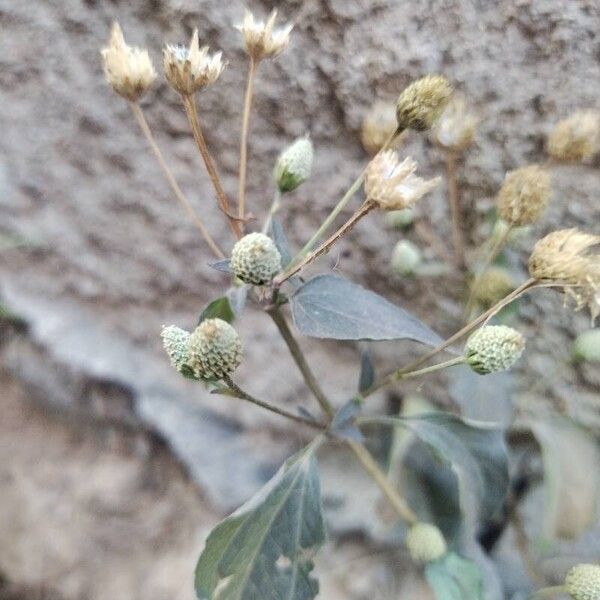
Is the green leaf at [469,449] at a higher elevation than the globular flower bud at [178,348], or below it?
below

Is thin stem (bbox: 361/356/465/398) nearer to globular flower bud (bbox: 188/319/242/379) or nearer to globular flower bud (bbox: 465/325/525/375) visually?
globular flower bud (bbox: 465/325/525/375)

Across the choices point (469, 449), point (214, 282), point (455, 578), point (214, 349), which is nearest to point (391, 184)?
point (214, 349)

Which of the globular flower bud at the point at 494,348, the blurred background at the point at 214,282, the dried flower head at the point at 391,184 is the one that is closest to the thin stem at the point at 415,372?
the globular flower bud at the point at 494,348

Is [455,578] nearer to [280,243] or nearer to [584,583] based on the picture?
[584,583]

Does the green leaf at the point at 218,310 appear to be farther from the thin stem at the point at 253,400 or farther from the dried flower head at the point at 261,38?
the dried flower head at the point at 261,38

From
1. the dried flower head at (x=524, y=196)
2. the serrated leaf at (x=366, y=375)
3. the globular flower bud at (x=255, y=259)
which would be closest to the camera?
the globular flower bud at (x=255, y=259)

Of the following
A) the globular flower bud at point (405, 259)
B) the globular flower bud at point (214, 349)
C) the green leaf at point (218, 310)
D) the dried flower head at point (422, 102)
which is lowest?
the globular flower bud at point (214, 349)

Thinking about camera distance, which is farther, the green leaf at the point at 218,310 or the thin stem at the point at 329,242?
the green leaf at the point at 218,310
